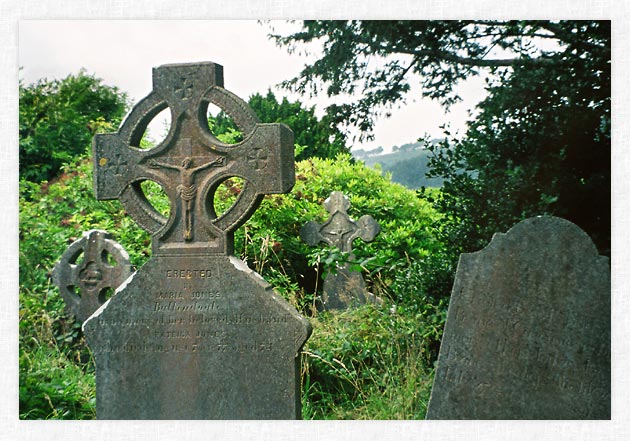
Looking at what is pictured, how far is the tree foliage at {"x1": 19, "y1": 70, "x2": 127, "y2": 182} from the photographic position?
1218 cm

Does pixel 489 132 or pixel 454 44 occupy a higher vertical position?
pixel 454 44

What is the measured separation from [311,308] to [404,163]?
406 centimetres

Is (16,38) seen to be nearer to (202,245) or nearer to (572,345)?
(202,245)

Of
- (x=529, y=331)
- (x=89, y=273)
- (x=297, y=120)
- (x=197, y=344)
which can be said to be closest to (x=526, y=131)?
(x=529, y=331)

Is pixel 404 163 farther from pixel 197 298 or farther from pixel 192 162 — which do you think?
pixel 197 298

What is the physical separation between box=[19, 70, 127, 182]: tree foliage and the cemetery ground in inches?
61.5

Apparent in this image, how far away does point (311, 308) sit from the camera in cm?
730

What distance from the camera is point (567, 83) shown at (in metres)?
5.65

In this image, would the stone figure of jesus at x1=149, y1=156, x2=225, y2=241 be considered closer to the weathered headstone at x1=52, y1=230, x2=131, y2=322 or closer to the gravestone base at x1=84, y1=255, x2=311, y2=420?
the gravestone base at x1=84, y1=255, x2=311, y2=420

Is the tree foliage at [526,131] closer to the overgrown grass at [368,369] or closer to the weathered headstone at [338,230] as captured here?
the overgrown grass at [368,369]

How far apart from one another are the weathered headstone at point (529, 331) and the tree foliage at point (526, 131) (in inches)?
42.7

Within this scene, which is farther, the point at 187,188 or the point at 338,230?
the point at 338,230
